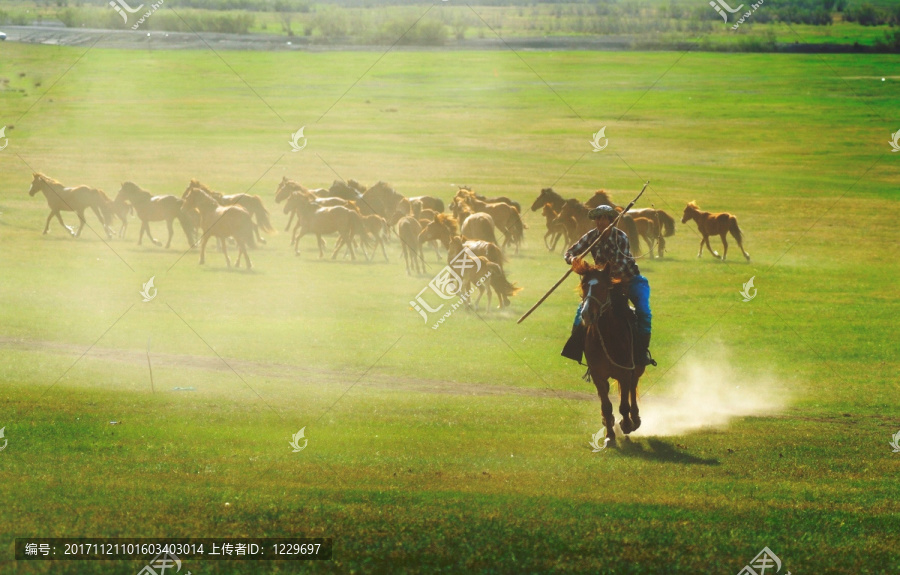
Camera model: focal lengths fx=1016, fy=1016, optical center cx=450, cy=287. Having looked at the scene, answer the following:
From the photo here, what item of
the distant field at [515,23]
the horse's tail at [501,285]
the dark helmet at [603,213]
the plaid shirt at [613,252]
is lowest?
the horse's tail at [501,285]

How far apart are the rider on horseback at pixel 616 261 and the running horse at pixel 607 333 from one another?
0.12 meters

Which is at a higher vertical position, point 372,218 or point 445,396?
point 372,218

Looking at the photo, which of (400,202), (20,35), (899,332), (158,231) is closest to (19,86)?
(20,35)

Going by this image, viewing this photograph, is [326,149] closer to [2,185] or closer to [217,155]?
[217,155]

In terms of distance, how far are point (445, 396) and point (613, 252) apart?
5187 millimetres

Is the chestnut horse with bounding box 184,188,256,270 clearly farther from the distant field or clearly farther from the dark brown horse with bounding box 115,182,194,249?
the distant field

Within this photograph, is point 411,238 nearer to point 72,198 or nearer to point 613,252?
point 72,198

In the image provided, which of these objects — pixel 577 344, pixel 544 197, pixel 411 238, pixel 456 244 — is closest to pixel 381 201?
pixel 544 197

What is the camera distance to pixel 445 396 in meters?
17.0

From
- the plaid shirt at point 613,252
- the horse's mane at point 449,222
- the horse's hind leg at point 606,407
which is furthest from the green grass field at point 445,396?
the plaid shirt at point 613,252

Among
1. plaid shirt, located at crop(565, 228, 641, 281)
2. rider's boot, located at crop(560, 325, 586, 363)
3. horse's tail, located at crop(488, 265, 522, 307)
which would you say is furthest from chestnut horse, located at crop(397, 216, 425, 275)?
plaid shirt, located at crop(565, 228, 641, 281)

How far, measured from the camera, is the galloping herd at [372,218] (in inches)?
1241

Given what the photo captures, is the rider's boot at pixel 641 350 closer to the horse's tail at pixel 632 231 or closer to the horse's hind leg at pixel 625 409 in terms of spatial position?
the horse's hind leg at pixel 625 409

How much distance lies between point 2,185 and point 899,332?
38761mm
